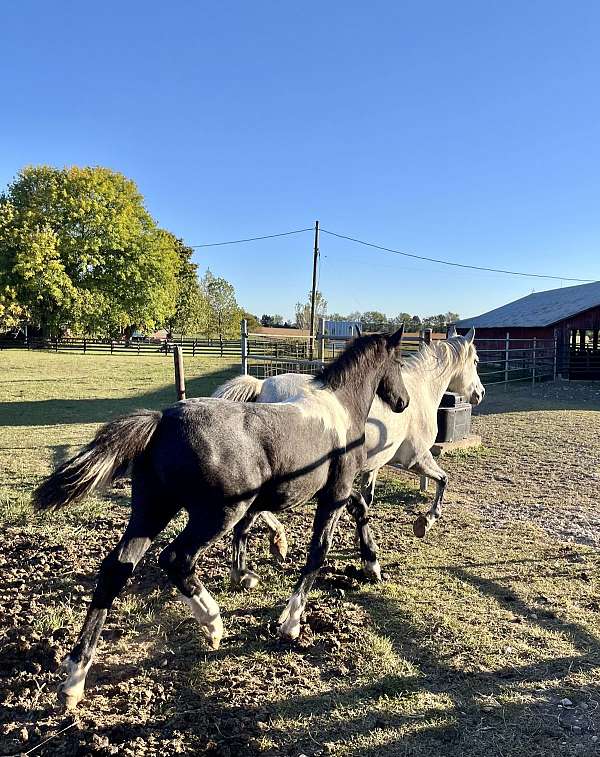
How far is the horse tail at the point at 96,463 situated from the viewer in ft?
8.29

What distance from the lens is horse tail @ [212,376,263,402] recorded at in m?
4.36

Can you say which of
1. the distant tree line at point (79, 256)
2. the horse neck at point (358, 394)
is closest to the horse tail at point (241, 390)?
the horse neck at point (358, 394)

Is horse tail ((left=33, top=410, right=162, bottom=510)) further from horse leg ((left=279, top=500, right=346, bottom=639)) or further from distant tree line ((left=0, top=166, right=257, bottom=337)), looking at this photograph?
distant tree line ((left=0, top=166, right=257, bottom=337))

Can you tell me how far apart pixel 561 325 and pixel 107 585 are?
24.3m

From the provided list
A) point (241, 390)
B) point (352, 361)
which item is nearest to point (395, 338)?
point (352, 361)

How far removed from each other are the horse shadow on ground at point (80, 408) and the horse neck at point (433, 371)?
636cm

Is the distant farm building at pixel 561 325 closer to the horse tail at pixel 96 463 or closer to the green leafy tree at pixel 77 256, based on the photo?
the horse tail at pixel 96 463

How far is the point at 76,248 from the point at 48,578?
3139 cm

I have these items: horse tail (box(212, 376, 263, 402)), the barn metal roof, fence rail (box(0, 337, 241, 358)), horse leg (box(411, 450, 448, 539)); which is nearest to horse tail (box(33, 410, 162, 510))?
horse tail (box(212, 376, 263, 402))

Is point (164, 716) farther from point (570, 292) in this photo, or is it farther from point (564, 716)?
point (570, 292)

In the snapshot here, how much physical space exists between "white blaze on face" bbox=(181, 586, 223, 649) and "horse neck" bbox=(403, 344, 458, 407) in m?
3.17

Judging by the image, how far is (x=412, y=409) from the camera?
5.05 metres

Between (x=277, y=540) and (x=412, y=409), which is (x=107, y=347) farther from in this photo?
(x=277, y=540)

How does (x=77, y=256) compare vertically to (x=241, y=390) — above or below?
above
